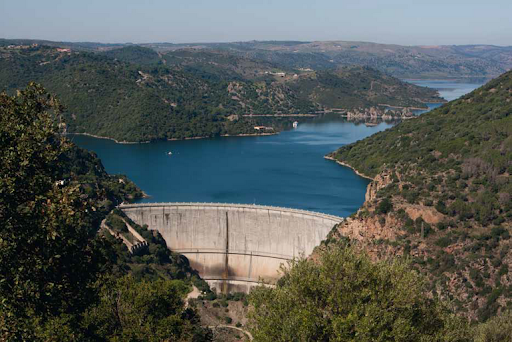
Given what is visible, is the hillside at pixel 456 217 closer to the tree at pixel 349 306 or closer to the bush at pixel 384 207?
the bush at pixel 384 207

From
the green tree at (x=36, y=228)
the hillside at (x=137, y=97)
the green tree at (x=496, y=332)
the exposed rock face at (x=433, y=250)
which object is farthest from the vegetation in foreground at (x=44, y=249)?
the hillside at (x=137, y=97)

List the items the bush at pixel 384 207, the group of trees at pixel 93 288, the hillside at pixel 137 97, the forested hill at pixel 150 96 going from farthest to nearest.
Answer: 1. the forested hill at pixel 150 96
2. the hillside at pixel 137 97
3. the bush at pixel 384 207
4. the group of trees at pixel 93 288

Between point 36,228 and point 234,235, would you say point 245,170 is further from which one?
point 36,228

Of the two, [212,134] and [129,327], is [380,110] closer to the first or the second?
[212,134]

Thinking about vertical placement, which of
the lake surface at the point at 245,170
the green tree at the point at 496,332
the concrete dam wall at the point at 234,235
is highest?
the green tree at the point at 496,332

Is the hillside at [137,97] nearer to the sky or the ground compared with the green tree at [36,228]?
nearer to the ground

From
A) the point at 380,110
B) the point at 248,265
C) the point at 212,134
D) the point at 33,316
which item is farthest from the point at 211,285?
the point at 380,110

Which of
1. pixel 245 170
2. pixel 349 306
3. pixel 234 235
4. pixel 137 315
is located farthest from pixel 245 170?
pixel 349 306

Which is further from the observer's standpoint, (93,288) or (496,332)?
(496,332)
